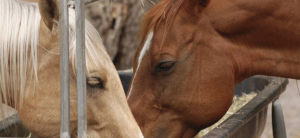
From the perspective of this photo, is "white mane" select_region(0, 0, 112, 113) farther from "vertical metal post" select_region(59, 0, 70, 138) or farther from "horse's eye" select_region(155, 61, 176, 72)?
"horse's eye" select_region(155, 61, 176, 72)

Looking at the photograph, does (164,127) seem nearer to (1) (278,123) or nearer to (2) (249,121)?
(2) (249,121)

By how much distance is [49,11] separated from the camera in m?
1.44

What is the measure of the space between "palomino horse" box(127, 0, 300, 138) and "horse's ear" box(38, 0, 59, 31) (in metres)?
0.73

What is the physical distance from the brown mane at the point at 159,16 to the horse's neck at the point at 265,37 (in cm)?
25

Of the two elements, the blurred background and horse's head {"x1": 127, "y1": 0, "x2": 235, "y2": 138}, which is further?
the blurred background

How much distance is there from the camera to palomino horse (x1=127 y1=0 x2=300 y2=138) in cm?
207

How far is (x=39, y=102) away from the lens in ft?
5.02

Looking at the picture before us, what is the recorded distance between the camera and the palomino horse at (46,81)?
1.50 metres

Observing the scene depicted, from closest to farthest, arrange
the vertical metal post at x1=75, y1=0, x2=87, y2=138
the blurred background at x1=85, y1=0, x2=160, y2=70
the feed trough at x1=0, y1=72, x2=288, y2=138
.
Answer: the vertical metal post at x1=75, y1=0, x2=87, y2=138
the feed trough at x1=0, y1=72, x2=288, y2=138
the blurred background at x1=85, y1=0, x2=160, y2=70

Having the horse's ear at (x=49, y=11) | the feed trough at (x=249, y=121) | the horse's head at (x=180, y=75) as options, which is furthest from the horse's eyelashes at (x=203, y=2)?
the horse's ear at (x=49, y=11)

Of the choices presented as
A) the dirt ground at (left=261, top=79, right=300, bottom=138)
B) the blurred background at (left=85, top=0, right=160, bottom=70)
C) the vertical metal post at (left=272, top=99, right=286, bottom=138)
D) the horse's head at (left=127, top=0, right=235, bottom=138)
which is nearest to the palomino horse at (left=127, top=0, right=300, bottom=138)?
the horse's head at (left=127, top=0, right=235, bottom=138)

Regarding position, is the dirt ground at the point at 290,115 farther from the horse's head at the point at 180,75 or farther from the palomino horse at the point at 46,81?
the palomino horse at the point at 46,81

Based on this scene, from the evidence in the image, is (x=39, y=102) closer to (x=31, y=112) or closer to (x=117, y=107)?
(x=31, y=112)

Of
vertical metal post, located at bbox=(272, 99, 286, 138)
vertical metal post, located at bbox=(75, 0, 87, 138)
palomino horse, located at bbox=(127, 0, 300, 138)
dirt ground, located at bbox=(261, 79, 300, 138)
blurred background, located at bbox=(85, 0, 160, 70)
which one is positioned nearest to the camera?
vertical metal post, located at bbox=(75, 0, 87, 138)
